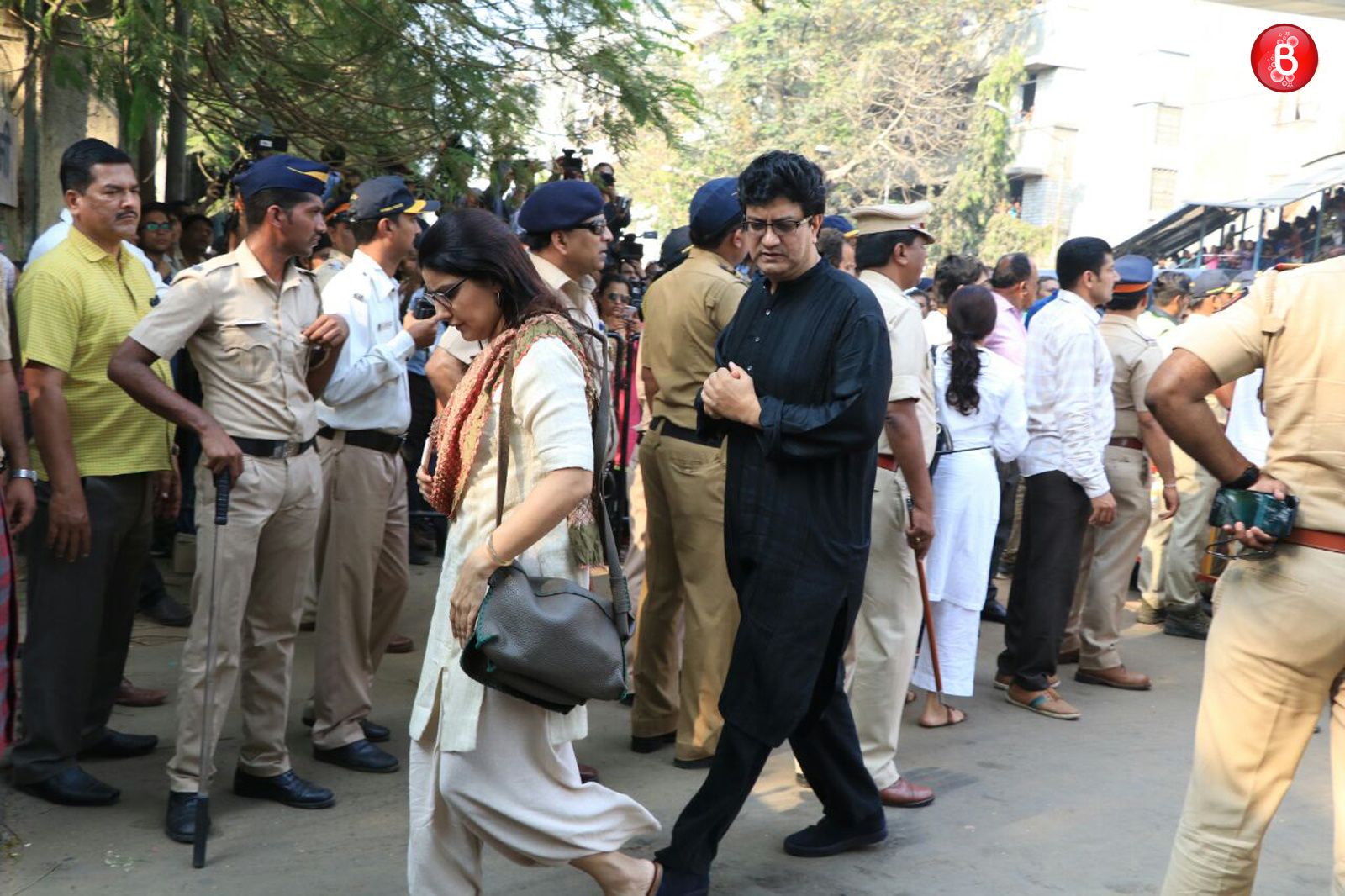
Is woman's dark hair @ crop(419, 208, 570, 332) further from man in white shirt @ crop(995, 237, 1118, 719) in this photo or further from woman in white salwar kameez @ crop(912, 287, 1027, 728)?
man in white shirt @ crop(995, 237, 1118, 719)

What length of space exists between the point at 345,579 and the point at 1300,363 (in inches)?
131

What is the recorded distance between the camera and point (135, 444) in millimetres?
4422

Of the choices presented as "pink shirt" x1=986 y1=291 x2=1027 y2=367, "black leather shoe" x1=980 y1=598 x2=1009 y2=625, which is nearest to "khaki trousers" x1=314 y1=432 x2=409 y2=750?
"pink shirt" x1=986 y1=291 x2=1027 y2=367

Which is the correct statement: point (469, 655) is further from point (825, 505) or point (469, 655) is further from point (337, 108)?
point (337, 108)

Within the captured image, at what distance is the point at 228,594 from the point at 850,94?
32088 millimetres

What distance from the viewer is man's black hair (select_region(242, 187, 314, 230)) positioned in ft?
14.0

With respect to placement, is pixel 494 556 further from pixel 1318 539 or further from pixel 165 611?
pixel 165 611

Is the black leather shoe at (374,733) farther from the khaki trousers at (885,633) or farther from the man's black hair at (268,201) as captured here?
the man's black hair at (268,201)

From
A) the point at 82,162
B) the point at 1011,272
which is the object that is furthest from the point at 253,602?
the point at 1011,272

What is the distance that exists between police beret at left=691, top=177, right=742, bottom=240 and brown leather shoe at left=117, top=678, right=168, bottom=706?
9.61 ft

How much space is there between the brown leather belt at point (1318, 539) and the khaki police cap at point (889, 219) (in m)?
Result: 2.17

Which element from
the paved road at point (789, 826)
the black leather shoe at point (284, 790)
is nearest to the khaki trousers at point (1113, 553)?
the paved road at point (789, 826)

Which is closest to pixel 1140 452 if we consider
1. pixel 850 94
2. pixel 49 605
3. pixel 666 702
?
pixel 666 702

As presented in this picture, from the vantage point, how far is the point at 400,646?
639cm
